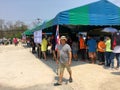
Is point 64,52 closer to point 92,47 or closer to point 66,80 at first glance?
point 66,80

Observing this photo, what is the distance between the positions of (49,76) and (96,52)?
455 cm

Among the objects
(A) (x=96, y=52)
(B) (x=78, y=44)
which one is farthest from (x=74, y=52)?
(A) (x=96, y=52)

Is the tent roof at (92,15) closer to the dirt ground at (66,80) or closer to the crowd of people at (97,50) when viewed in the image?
the crowd of people at (97,50)

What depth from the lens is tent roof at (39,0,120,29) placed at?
1253 centimetres

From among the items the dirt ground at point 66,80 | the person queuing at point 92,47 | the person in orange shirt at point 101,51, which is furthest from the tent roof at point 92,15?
the dirt ground at point 66,80

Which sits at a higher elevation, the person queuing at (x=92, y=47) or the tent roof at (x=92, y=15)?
the tent roof at (x=92, y=15)

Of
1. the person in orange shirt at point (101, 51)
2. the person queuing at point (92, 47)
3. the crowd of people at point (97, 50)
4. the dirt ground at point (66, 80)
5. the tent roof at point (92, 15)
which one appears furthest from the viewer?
the person queuing at point (92, 47)

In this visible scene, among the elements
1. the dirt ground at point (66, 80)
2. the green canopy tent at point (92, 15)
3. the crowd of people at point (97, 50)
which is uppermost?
the green canopy tent at point (92, 15)

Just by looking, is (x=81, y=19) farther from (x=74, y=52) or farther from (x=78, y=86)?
(x=78, y=86)

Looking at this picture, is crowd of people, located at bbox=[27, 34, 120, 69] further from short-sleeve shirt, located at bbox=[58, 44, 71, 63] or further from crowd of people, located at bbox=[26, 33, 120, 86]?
short-sleeve shirt, located at bbox=[58, 44, 71, 63]

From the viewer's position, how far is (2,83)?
10.7m

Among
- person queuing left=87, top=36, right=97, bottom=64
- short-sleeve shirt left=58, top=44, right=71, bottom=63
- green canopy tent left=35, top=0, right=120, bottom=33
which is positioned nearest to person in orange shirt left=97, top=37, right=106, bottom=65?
person queuing left=87, top=36, right=97, bottom=64

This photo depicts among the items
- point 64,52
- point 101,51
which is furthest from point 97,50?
point 64,52

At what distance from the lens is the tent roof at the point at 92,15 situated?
1253 cm
